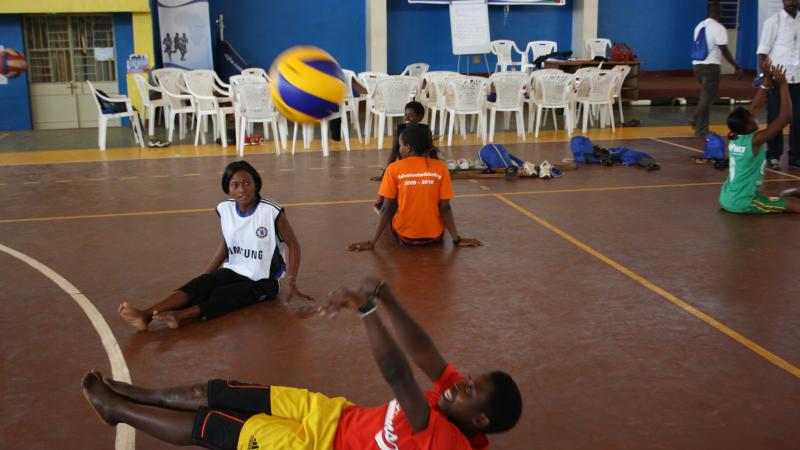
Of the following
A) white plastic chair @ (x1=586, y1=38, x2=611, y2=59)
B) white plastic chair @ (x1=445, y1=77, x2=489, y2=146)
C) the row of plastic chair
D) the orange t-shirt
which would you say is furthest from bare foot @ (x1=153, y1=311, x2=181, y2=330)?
white plastic chair @ (x1=586, y1=38, x2=611, y2=59)

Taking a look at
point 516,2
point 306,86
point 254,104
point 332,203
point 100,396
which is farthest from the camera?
point 516,2

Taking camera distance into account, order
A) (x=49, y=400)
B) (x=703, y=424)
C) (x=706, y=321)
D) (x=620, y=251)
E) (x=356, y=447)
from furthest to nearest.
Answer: (x=620, y=251)
(x=706, y=321)
(x=49, y=400)
(x=703, y=424)
(x=356, y=447)

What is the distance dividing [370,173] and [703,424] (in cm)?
723

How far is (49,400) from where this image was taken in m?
3.92

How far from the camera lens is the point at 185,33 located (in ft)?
54.2

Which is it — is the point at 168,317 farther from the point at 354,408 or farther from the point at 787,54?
the point at 787,54

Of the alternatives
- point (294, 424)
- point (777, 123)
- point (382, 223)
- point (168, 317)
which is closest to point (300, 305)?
point (168, 317)

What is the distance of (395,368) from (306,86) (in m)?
2.53

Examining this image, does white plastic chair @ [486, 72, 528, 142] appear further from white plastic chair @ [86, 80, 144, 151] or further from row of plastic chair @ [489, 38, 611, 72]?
white plastic chair @ [86, 80, 144, 151]

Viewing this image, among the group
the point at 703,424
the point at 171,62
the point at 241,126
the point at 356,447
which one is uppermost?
A: the point at 171,62

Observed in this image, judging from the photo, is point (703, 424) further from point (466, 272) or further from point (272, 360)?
point (466, 272)

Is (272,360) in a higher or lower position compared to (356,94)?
lower

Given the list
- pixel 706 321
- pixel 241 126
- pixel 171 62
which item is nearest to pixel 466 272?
pixel 706 321

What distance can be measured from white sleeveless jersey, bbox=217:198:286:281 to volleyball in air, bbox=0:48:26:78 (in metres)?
11.7
